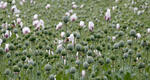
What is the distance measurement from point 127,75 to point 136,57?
2.05 feet

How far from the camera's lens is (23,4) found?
11.0m

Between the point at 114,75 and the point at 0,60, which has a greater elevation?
the point at 0,60

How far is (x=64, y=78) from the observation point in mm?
3646

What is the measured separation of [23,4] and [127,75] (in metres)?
8.06

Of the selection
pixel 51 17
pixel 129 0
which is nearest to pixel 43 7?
pixel 51 17

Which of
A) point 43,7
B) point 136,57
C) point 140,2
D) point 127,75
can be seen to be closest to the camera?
point 127,75

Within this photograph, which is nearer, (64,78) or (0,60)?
(64,78)

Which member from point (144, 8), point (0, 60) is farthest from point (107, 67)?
point (144, 8)

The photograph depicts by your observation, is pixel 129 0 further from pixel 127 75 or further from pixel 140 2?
pixel 127 75

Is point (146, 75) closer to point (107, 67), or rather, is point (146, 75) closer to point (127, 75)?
point (127, 75)

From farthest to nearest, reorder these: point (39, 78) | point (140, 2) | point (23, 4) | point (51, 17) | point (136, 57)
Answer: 1. point (23, 4)
2. point (140, 2)
3. point (51, 17)
4. point (136, 57)
5. point (39, 78)

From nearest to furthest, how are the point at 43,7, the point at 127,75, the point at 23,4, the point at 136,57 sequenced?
1. the point at 127,75
2. the point at 136,57
3. the point at 43,7
4. the point at 23,4

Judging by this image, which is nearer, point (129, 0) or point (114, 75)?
point (114, 75)

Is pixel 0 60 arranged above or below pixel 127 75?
above
